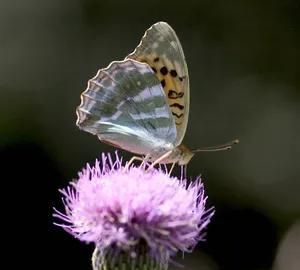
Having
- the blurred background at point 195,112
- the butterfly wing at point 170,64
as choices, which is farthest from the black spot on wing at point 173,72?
the blurred background at point 195,112

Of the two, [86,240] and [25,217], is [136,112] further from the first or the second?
[25,217]

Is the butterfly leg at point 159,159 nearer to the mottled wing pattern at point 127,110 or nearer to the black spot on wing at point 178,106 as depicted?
the mottled wing pattern at point 127,110

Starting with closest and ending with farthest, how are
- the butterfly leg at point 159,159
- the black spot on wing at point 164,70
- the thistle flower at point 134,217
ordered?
1. the thistle flower at point 134,217
2. the butterfly leg at point 159,159
3. the black spot on wing at point 164,70

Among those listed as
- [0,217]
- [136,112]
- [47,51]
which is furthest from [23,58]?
[136,112]

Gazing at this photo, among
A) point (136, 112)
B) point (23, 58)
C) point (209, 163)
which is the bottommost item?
point (209, 163)

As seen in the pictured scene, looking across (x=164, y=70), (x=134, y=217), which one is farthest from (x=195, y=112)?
(x=134, y=217)

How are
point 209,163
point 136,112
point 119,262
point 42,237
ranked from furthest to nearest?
1. point 209,163
2. point 42,237
3. point 136,112
4. point 119,262

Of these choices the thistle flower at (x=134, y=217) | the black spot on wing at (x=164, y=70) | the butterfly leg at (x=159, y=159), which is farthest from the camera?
the black spot on wing at (x=164, y=70)
